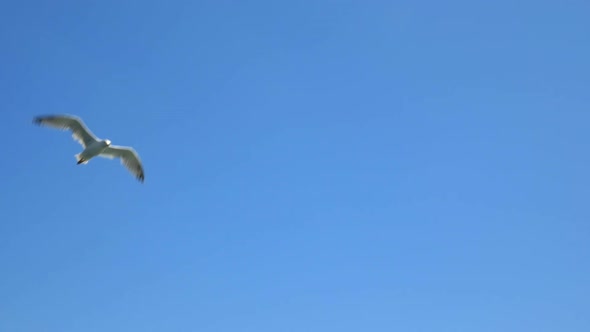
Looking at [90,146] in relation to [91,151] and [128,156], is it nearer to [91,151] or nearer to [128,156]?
[91,151]

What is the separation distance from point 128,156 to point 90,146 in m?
2.91

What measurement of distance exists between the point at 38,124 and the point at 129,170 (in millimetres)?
6981

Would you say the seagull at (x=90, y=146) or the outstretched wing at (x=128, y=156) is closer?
the seagull at (x=90, y=146)

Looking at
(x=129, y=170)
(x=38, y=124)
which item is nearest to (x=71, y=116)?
(x=38, y=124)

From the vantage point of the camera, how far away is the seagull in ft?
167

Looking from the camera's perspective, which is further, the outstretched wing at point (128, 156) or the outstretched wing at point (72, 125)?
the outstretched wing at point (128, 156)

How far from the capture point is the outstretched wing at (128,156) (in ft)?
173

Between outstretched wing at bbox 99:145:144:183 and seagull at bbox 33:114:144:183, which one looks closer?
seagull at bbox 33:114:144:183

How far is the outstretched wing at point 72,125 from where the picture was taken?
50.4 metres

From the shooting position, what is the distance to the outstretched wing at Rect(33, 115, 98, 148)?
5041 cm

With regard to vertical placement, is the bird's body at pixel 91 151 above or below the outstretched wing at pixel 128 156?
below

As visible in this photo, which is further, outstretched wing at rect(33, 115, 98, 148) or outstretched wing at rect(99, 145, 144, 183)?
outstretched wing at rect(99, 145, 144, 183)

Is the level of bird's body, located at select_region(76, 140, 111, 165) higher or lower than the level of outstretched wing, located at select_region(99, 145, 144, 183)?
lower

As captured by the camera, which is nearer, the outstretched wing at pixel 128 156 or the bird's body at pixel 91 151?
the bird's body at pixel 91 151
